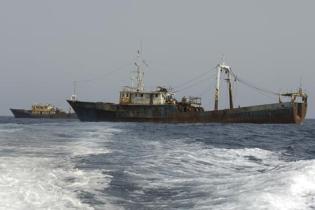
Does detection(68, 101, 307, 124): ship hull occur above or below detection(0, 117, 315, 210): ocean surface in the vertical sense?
above

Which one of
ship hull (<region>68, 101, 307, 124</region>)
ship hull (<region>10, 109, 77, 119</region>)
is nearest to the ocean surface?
ship hull (<region>68, 101, 307, 124</region>)

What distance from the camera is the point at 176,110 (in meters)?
64.9

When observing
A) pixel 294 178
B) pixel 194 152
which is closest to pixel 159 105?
pixel 194 152

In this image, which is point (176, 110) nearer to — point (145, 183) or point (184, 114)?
point (184, 114)

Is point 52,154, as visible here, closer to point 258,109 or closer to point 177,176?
point 177,176

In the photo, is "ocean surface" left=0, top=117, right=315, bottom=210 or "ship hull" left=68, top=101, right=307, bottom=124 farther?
"ship hull" left=68, top=101, right=307, bottom=124

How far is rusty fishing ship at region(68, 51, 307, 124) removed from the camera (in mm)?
59000

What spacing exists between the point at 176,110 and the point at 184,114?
55.8 inches

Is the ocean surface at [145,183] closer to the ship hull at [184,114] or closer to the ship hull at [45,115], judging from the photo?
the ship hull at [184,114]

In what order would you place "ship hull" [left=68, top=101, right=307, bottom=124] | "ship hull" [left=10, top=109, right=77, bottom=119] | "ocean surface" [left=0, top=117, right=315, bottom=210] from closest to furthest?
"ocean surface" [left=0, top=117, right=315, bottom=210]
"ship hull" [left=68, top=101, right=307, bottom=124]
"ship hull" [left=10, top=109, right=77, bottom=119]

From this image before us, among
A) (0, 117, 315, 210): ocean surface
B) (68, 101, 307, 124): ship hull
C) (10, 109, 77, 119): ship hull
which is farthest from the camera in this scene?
(10, 109, 77, 119): ship hull

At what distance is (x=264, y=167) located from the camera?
15.0 metres

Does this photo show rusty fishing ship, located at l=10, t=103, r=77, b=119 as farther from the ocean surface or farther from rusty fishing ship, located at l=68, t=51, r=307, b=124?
the ocean surface

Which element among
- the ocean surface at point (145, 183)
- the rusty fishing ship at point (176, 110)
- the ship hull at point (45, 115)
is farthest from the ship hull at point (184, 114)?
the ocean surface at point (145, 183)
